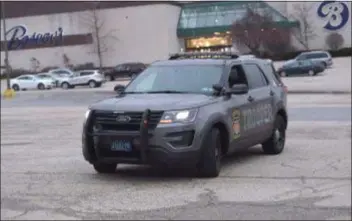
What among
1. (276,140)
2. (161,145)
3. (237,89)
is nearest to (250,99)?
(237,89)

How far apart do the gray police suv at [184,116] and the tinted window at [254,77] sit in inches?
0.9

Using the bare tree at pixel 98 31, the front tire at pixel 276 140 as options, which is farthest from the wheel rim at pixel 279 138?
the bare tree at pixel 98 31

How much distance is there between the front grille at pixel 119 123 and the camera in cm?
844

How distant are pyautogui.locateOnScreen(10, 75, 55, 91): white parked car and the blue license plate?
46677 mm

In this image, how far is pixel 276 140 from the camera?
11.2 meters

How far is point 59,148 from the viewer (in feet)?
42.4

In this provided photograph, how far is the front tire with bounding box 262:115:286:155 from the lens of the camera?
1114cm

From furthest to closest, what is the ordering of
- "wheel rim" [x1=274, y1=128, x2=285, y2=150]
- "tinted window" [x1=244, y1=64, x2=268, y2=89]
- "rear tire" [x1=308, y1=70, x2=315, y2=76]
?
1. "rear tire" [x1=308, y1=70, x2=315, y2=76]
2. "wheel rim" [x1=274, y1=128, x2=285, y2=150]
3. "tinted window" [x1=244, y1=64, x2=268, y2=89]

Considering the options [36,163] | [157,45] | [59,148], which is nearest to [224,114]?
[36,163]

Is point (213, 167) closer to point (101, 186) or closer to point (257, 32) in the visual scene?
point (101, 186)

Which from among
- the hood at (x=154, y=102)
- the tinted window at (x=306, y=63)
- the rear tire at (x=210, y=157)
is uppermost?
the hood at (x=154, y=102)

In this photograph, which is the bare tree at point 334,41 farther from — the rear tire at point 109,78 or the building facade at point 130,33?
the rear tire at point 109,78

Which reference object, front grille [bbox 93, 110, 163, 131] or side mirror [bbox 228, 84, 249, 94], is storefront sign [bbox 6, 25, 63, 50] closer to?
side mirror [bbox 228, 84, 249, 94]

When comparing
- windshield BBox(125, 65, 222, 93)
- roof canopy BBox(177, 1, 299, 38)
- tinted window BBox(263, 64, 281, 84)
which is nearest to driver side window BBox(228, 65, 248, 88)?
windshield BBox(125, 65, 222, 93)
